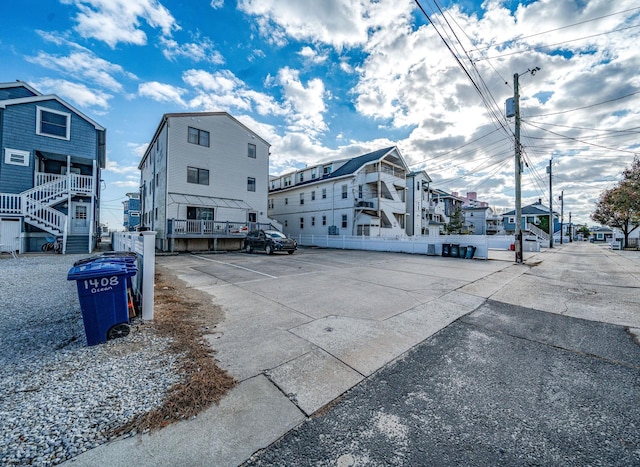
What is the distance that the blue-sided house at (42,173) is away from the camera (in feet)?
42.9

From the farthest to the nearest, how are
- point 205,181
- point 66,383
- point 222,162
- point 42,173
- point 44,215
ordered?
point 222,162
point 205,181
point 42,173
point 44,215
point 66,383

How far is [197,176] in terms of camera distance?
19219mm

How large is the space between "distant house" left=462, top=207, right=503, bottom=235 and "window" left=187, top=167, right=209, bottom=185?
47.1 meters

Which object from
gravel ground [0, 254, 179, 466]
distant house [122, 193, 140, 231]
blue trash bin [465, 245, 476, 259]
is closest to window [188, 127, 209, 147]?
gravel ground [0, 254, 179, 466]

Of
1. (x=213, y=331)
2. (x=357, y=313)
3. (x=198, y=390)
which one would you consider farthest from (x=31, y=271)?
(x=357, y=313)

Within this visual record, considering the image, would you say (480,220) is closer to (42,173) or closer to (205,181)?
(205,181)

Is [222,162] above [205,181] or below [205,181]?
above

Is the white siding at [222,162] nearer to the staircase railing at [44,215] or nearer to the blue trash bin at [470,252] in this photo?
the staircase railing at [44,215]

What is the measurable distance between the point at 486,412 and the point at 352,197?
24.2 metres

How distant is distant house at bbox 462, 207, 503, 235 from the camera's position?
164ft

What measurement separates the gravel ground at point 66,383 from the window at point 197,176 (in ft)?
51.6

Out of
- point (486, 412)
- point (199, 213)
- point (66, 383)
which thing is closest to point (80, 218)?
point (199, 213)

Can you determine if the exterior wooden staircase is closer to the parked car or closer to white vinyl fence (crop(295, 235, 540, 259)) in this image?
the parked car

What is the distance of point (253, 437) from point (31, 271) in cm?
1071
